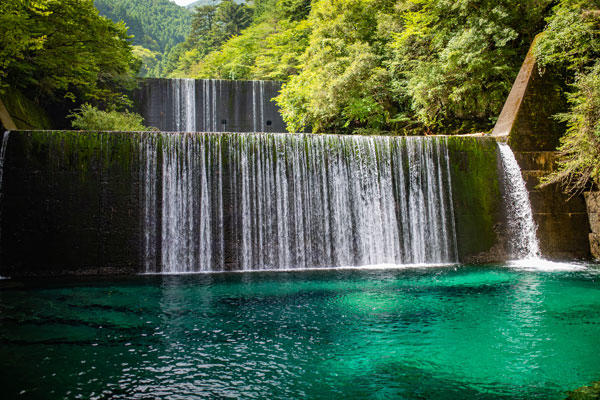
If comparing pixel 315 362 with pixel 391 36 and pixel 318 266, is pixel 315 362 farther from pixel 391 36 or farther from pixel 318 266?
pixel 391 36

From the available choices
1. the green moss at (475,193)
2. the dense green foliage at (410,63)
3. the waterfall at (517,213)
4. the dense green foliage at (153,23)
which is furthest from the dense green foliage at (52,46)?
the dense green foliage at (153,23)

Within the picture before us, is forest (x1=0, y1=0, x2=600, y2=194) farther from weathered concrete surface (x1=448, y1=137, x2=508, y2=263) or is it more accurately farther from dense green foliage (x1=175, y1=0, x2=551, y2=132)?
weathered concrete surface (x1=448, y1=137, x2=508, y2=263)

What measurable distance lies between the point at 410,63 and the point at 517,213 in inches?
226

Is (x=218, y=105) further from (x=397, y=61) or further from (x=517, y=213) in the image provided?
(x=517, y=213)

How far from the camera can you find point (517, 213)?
10656mm

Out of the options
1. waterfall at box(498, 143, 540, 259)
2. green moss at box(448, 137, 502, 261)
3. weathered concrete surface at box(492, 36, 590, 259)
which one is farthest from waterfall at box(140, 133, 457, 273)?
weathered concrete surface at box(492, 36, 590, 259)

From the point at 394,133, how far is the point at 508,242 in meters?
6.22

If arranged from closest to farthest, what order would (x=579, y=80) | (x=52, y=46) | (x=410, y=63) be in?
(x=579, y=80) < (x=52, y=46) < (x=410, y=63)

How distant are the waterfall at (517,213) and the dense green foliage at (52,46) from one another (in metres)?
11.1

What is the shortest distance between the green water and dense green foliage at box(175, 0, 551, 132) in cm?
654

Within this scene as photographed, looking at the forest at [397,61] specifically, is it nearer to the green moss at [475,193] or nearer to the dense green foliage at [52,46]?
the dense green foliage at [52,46]

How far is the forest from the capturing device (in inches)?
389

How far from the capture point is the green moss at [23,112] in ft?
35.2

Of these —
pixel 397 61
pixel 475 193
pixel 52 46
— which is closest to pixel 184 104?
pixel 52 46
